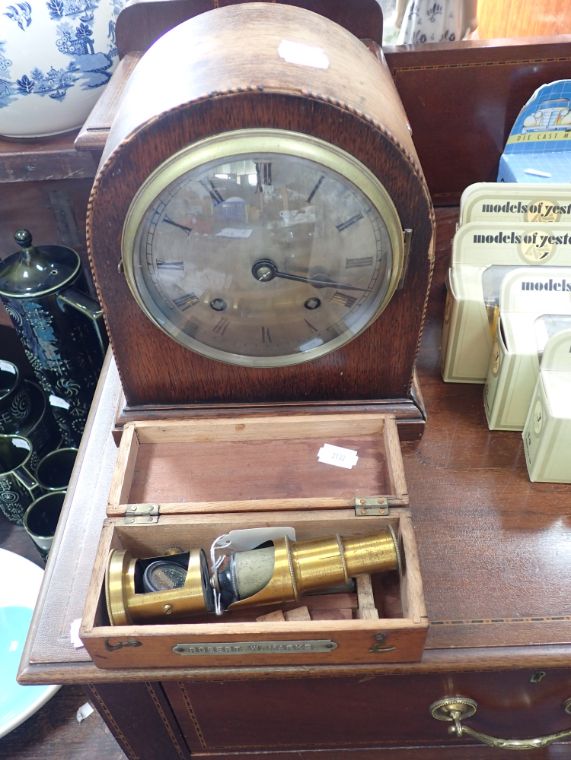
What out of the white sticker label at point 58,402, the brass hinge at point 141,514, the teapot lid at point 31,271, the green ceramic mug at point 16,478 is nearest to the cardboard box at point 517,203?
the brass hinge at point 141,514

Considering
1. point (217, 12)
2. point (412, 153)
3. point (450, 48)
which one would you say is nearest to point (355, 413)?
point (412, 153)

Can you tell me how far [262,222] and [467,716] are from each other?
707 millimetres

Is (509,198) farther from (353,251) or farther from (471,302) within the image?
(353,251)

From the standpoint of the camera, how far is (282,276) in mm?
792

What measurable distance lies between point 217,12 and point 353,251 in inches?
13.0

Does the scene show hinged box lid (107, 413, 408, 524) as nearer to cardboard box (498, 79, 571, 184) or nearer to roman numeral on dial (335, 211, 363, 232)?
roman numeral on dial (335, 211, 363, 232)

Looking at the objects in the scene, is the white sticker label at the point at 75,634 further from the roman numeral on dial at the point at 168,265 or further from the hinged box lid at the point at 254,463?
the roman numeral on dial at the point at 168,265

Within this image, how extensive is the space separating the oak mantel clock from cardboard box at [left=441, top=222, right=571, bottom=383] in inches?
5.5

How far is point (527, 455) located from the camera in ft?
3.05

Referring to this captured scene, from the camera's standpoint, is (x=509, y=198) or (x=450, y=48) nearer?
(x=509, y=198)

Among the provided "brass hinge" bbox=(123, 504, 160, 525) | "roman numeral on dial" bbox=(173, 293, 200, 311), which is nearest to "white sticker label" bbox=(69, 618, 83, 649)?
"brass hinge" bbox=(123, 504, 160, 525)

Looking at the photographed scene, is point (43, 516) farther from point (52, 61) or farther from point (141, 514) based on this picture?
point (52, 61)

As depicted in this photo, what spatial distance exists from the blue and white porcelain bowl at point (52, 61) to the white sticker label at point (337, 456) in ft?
2.29

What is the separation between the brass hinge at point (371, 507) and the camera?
786 mm
